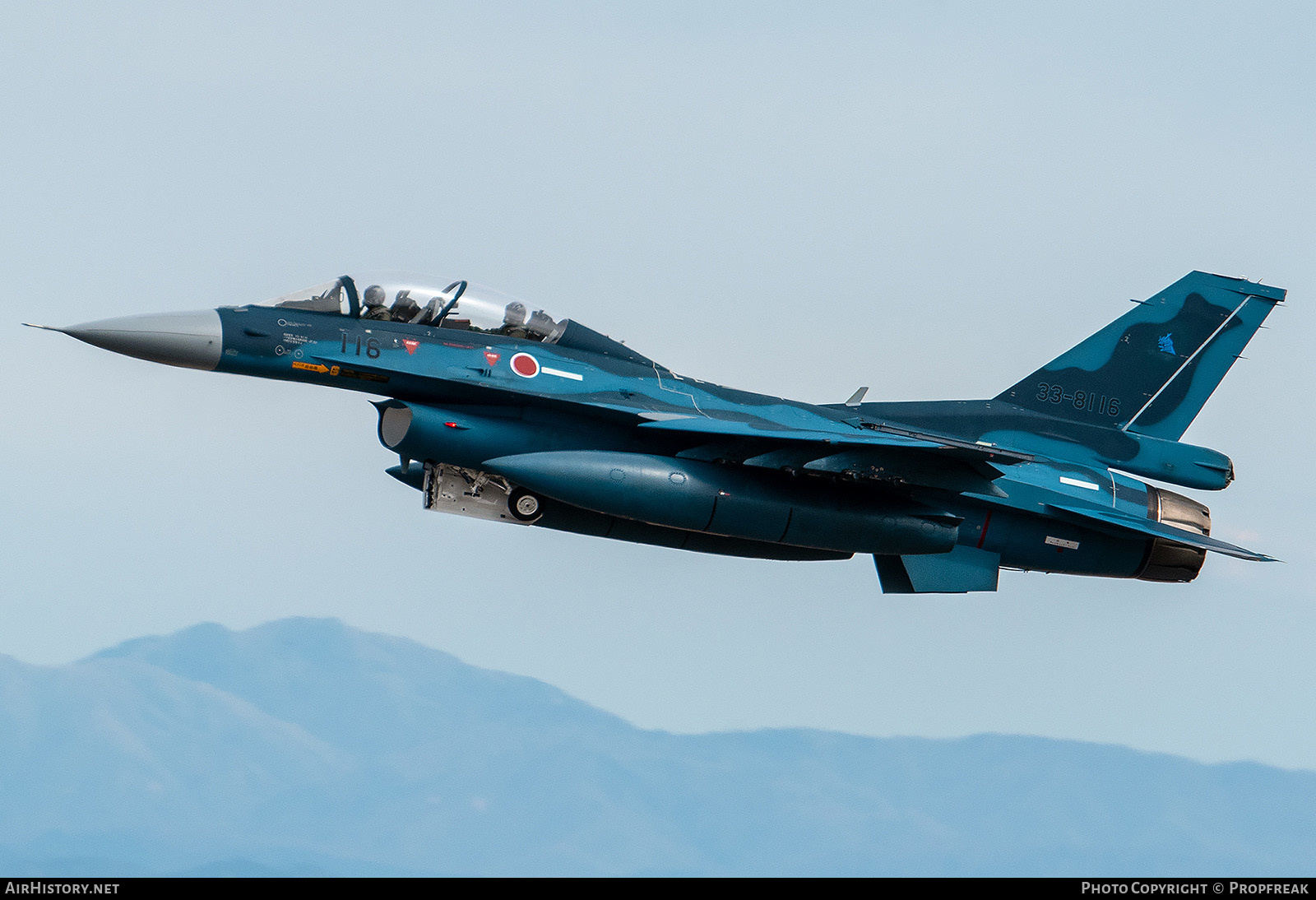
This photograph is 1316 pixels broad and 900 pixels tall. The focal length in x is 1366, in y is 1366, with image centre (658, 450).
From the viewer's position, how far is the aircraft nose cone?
466 inches

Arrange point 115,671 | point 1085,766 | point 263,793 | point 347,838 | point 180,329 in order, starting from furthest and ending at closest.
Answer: point 115,671 → point 263,793 → point 347,838 → point 1085,766 → point 180,329

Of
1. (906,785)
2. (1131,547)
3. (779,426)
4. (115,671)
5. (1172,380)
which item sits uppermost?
(1172,380)

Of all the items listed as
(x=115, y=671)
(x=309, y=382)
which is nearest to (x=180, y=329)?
(x=309, y=382)

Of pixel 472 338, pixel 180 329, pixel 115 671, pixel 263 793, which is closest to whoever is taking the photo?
pixel 180 329

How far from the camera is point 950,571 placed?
14148 millimetres

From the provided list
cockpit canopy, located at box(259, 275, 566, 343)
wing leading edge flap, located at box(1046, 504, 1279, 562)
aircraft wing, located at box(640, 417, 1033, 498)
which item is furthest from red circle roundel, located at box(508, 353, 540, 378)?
wing leading edge flap, located at box(1046, 504, 1279, 562)

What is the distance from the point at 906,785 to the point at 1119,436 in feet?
41.1

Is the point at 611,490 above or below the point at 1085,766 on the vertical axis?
above

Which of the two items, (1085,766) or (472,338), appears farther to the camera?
(1085,766)

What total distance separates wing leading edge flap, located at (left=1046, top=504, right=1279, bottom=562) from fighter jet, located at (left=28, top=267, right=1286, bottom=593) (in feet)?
0.10

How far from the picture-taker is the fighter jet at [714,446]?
1228 cm

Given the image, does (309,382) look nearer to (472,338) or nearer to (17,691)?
(472,338)

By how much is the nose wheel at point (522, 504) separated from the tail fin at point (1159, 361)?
18.4 feet

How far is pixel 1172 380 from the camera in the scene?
15320 millimetres
